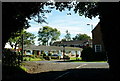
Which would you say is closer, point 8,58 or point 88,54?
point 8,58

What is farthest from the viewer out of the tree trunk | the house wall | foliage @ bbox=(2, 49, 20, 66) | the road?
the house wall

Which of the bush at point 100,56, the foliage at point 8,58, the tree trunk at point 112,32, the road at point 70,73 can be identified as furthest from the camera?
the bush at point 100,56

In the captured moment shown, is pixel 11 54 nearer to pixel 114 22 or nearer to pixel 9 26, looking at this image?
pixel 9 26

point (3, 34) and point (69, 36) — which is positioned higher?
point (69, 36)

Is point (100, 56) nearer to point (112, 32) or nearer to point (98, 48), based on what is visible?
point (98, 48)

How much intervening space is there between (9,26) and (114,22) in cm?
1074

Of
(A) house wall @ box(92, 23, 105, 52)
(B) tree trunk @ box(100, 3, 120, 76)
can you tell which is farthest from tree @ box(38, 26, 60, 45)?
(B) tree trunk @ box(100, 3, 120, 76)

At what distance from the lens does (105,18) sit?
878 cm

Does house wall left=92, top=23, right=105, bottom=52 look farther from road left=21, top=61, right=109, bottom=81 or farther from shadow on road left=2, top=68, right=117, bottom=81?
shadow on road left=2, top=68, right=117, bottom=81

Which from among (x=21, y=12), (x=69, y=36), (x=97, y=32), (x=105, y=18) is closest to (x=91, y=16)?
(x=21, y=12)

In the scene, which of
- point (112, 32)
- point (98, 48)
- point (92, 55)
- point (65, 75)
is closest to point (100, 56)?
point (92, 55)

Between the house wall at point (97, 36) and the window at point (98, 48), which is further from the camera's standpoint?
the house wall at point (97, 36)

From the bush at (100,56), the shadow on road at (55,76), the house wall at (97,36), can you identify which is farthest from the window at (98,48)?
the shadow on road at (55,76)

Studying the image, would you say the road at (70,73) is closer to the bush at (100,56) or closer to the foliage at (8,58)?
the foliage at (8,58)
